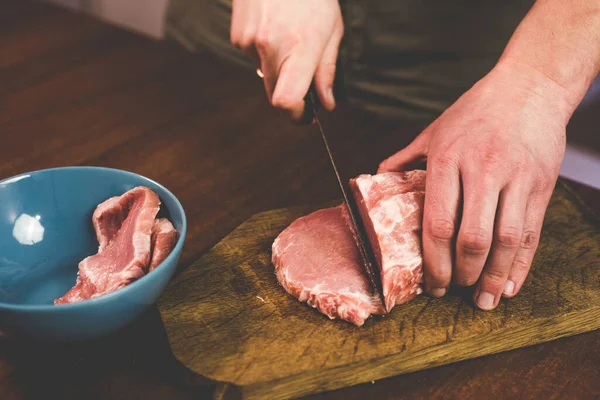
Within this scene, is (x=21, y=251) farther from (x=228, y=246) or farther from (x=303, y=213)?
(x=303, y=213)

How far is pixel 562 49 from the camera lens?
1.86 metres

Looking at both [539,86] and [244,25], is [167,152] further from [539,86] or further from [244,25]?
[539,86]

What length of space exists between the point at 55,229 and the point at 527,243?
139 cm

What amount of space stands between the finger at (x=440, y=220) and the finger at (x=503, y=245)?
4.3 inches

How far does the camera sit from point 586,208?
2.13 meters

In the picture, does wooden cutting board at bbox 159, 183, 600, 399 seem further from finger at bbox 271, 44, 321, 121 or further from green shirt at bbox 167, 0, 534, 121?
green shirt at bbox 167, 0, 534, 121

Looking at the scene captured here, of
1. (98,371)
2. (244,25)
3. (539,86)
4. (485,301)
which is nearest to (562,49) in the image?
(539,86)

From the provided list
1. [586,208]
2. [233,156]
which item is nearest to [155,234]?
[233,156]

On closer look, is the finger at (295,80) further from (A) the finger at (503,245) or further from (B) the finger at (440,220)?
(A) the finger at (503,245)

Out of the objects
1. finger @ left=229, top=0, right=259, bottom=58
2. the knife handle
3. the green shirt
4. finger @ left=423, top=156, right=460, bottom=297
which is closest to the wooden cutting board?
finger @ left=423, top=156, right=460, bottom=297

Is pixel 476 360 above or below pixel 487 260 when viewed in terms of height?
below

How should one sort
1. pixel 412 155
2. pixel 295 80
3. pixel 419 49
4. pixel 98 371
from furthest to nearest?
pixel 419 49 → pixel 295 80 → pixel 412 155 → pixel 98 371

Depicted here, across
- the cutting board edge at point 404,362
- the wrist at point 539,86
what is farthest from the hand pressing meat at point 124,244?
the wrist at point 539,86

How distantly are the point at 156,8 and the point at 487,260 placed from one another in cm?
482
